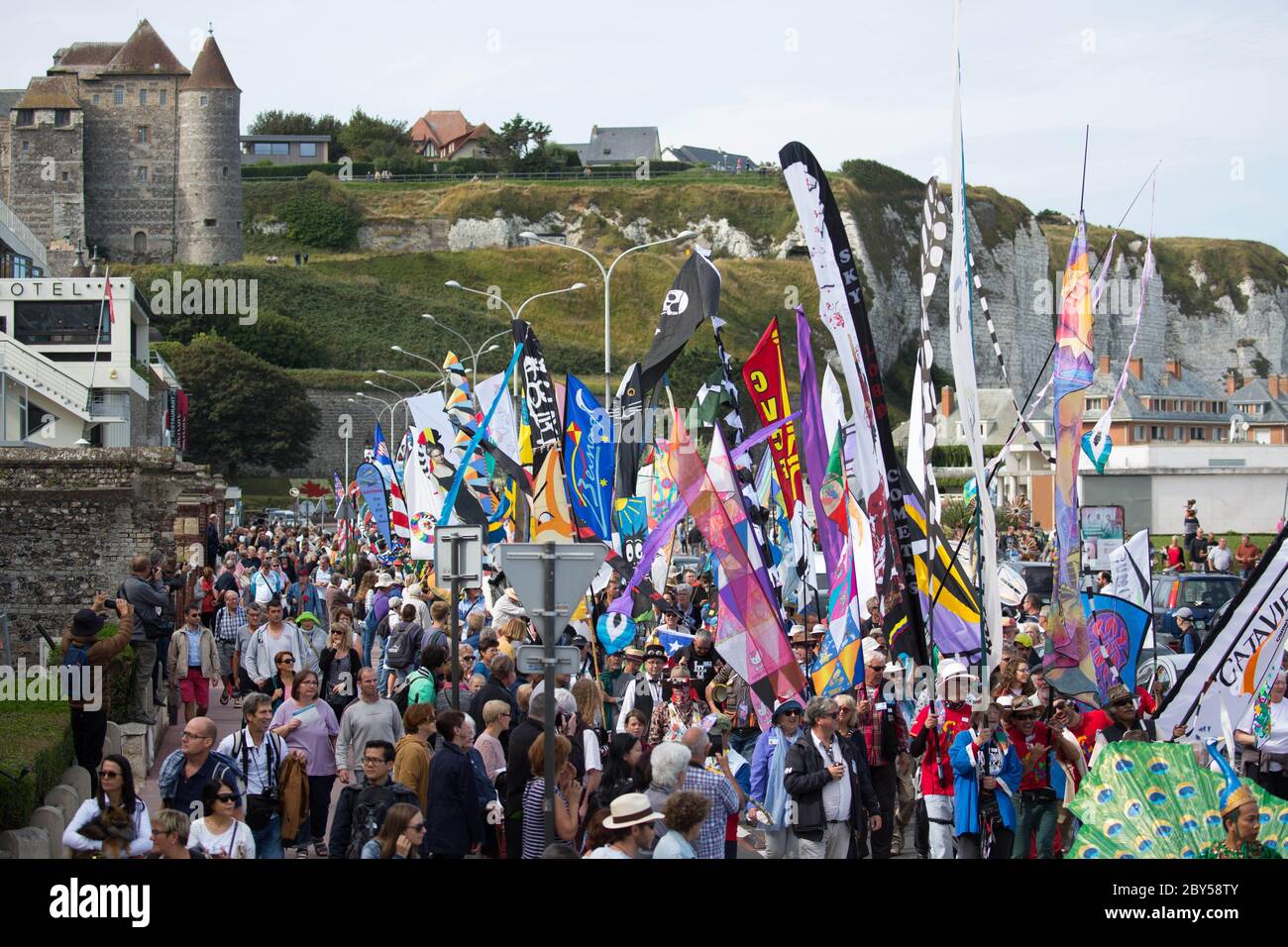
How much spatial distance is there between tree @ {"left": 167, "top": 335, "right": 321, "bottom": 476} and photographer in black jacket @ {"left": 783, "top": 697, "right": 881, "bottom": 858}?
76999 mm

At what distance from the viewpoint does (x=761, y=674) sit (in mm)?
11453

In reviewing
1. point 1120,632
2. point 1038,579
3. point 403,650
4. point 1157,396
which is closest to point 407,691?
point 403,650

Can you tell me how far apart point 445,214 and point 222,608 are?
116522mm

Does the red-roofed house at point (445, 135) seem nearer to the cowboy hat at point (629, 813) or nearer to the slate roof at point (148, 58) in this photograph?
the slate roof at point (148, 58)

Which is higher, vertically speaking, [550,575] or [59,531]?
[550,575]

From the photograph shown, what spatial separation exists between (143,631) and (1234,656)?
30.3 feet

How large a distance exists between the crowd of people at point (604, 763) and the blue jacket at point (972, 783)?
0.01 m

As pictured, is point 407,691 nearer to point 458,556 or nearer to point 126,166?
point 458,556

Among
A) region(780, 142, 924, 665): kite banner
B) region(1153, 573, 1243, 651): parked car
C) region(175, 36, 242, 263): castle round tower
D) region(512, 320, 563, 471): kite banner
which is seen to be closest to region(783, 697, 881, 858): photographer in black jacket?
region(780, 142, 924, 665): kite banner

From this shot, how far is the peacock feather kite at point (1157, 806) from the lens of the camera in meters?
7.63

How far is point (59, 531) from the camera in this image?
22531 mm

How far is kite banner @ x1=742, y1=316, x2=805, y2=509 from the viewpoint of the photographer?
15.7 m

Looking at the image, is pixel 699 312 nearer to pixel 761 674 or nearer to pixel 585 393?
pixel 585 393

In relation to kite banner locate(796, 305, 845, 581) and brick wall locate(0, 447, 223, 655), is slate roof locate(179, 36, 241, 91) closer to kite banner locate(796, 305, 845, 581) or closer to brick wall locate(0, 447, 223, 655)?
brick wall locate(0, 447, 223, 655)
